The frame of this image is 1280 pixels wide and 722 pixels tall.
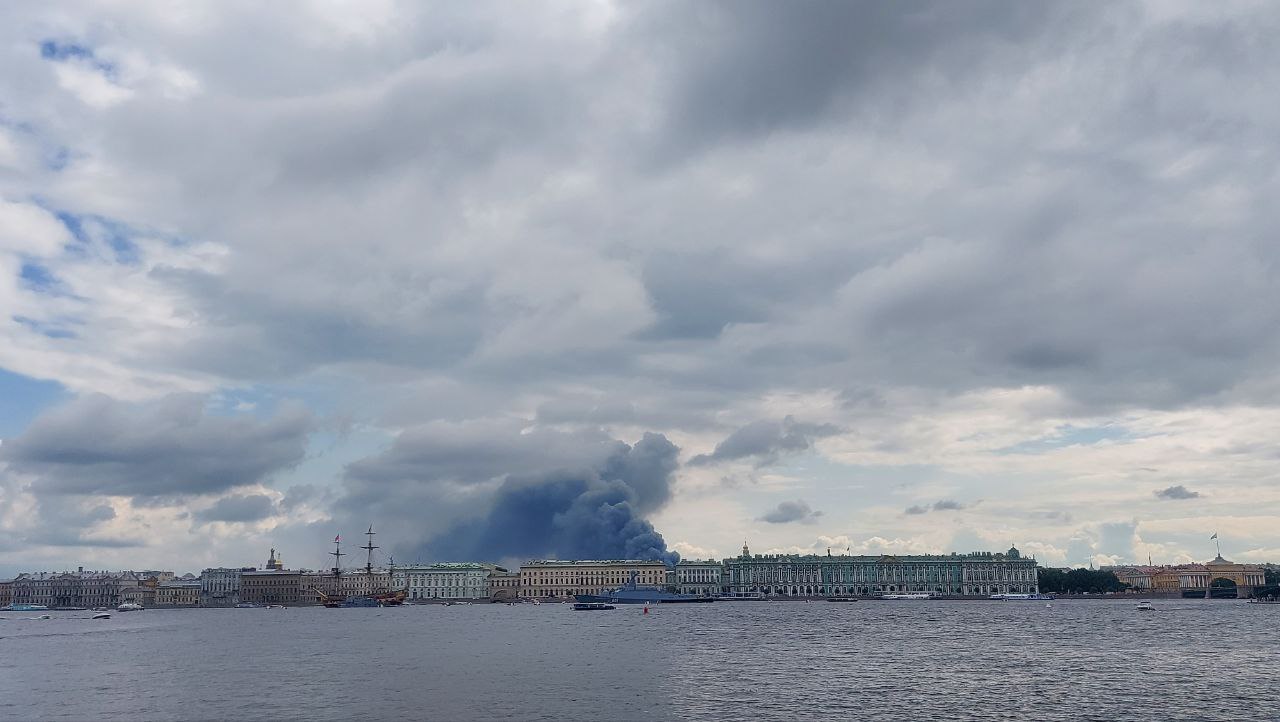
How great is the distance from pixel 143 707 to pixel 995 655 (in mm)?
50590

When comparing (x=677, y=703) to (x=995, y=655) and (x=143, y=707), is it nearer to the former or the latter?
(x=143, y=707)

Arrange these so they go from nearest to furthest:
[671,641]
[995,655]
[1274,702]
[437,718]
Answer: [437,718]
[1274,702]
[995,655]
[671,641]

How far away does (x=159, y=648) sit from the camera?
8619 centimetres

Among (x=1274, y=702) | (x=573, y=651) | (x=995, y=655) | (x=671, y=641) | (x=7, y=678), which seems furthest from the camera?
(x=671, y=641)

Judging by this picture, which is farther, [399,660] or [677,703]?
[399,660]

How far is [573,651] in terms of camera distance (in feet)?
244

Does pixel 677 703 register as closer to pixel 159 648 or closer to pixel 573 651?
pixel 573 651

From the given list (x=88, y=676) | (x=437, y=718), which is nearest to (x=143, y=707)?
(x=437, y=718)

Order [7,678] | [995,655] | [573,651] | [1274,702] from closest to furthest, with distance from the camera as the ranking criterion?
[1274,702], [7,678], [995,655], [573,651]

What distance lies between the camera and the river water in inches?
1754

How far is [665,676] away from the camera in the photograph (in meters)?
56.5

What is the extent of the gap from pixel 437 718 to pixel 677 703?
417 inches

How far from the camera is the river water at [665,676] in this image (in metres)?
44.6

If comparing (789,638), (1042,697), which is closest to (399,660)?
(789,638)
